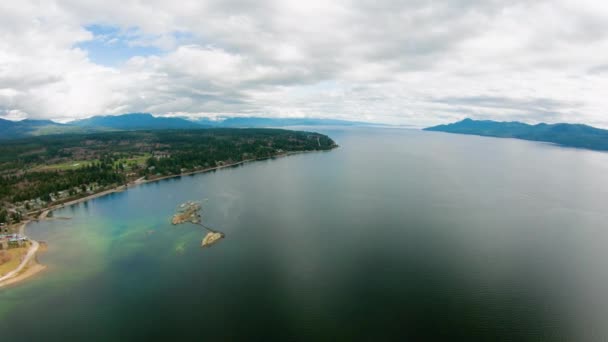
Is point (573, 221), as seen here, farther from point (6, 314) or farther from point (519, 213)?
point (6, 314)

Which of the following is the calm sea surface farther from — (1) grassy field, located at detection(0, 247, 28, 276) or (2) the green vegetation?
(2) the green vegetation

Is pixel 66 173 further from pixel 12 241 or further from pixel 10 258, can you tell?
pixel 10 258

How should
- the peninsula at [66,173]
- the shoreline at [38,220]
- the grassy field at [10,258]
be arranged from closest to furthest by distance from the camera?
the shoreline at [38,220]
the grassy field at [10,258]
the peninsula at [66,173]

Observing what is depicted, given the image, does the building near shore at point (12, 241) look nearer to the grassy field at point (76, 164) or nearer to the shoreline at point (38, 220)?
the shoreline at point (38, 220)

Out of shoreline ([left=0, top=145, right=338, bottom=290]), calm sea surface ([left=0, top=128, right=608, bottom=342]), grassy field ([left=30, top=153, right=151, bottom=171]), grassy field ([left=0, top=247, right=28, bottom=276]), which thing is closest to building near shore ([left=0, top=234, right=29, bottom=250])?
shoreline ([left=0, top=145, right=338, bottom=290])

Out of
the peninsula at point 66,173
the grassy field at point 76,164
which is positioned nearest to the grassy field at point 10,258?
the peninsula at point 66,173

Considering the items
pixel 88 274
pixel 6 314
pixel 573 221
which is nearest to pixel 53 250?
pixel 88 274
